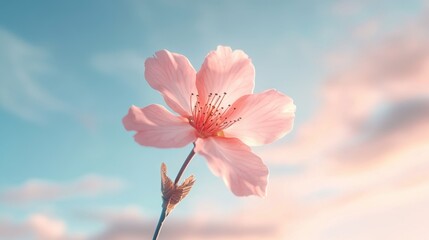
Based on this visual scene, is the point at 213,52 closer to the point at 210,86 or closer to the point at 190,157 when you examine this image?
the point at 210,86

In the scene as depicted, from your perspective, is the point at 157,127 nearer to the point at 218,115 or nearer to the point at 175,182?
the point at 175,182

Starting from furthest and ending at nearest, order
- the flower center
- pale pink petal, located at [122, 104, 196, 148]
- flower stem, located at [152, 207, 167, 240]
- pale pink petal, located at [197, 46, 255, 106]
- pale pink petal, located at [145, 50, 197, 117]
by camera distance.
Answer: pale pink petal, located at [197, 46, 255, 106]
the flower center
pale pink petal, located at [145, 50, 197, 117]
pale pink petal, located at [122, 104, 196, 148]
flower stem, located at [152, 207, 167, 240]

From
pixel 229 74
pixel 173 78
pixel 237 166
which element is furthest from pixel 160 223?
pixel 229 74

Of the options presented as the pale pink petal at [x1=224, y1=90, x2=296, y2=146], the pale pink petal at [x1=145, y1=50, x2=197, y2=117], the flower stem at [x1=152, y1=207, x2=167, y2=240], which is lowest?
the flower stem at [x1=152, y1=207, x2=167, y2=240]

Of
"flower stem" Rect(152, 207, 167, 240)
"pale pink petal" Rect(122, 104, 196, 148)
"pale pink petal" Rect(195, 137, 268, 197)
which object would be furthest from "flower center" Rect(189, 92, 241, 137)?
"flower stem" Rect(152, 207, 167, 240)

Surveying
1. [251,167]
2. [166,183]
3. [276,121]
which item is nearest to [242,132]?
[276,121]

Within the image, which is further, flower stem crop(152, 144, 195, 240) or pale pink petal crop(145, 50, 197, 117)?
pale pink petal crop(145, 50, 197, 117)

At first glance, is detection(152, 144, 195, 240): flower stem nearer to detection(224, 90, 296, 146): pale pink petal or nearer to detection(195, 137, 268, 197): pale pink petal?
detection(195, 137, 268, 197): pale pink petal
